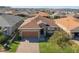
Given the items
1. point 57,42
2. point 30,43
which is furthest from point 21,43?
point 57,42

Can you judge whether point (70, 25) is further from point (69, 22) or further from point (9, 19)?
point (9, 19)

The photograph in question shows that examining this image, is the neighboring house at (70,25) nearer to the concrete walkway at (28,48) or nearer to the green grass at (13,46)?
the concrete walkway at (28,48)

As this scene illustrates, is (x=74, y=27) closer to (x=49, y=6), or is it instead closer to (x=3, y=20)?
(x=49, y=6)

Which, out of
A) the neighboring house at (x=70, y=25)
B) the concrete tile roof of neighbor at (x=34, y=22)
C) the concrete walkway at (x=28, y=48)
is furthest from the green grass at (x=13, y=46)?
the neighboring house at (x=70, y=25)

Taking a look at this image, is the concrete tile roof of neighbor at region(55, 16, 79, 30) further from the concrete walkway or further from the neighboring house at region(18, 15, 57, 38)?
the concrete walkway

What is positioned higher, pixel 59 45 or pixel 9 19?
pixel 9 19

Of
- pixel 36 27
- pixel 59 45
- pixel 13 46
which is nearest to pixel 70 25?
pixel 59 45
